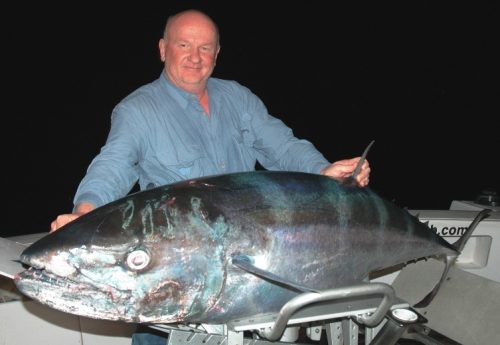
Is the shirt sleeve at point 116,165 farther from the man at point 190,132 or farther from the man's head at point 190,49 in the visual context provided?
the man's head at point 190,49

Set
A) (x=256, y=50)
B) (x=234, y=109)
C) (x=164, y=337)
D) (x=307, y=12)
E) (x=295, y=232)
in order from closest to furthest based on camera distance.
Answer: (x=295, y=232) < (x=164, y=337) < (x=234, y=109) < (x=256, y=50) < (x=307, y=12)

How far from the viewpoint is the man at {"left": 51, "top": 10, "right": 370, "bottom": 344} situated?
93.4 inches

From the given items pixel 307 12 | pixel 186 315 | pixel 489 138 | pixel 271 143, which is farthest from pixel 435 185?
pixel 307 12

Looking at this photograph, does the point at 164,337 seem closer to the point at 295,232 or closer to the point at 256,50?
the point at 295,232

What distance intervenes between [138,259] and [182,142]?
1.08 m

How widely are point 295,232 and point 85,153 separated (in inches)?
723

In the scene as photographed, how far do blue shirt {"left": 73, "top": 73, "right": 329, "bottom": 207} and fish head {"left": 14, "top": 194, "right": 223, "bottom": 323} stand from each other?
0.45 meters

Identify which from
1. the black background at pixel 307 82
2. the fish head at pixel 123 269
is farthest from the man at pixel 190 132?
the black background at pixel 307 82

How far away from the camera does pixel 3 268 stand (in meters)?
1.71

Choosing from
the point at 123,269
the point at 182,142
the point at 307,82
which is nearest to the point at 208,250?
the point at 123,269

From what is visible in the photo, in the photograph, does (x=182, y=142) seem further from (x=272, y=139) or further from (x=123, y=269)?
(x=123, y=269)

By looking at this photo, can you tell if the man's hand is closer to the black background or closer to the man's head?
the man's head

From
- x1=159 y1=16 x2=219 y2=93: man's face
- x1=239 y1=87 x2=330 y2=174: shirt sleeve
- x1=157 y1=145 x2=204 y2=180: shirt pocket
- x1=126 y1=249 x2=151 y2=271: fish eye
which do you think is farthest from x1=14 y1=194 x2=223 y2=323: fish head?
x1=239 y1=87 x2=330 y2=174: shirt sleeve

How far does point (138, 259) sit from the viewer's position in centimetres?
156
